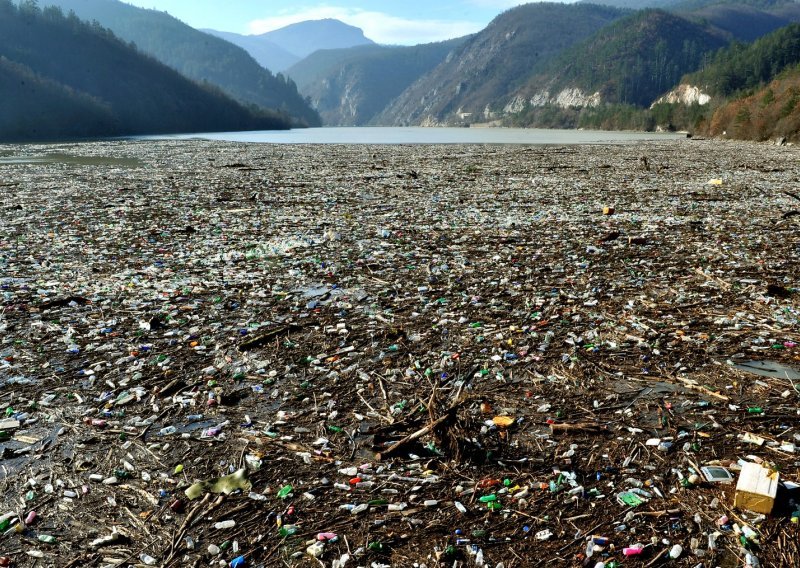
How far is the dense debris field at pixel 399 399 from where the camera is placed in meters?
3.62

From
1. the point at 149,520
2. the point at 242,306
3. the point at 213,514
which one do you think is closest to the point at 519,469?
the point at 213,514

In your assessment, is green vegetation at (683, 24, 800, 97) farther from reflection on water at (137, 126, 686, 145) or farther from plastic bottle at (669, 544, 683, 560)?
plastic bottle at (669, 544, 683, 560)

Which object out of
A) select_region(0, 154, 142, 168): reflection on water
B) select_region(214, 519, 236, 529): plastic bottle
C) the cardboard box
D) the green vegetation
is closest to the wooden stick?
the cardboard box

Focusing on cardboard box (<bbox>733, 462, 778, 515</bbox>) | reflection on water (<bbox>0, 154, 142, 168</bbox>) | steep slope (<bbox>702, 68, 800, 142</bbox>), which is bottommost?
cardboard box (<bbox>733, 462, 778, 515</bbox>)

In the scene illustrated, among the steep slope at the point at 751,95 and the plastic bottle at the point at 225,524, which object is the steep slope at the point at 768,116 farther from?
the plastic bottle at the point at 225,524

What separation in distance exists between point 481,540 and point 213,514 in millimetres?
1847

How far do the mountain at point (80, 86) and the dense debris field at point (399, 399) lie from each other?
136 meters

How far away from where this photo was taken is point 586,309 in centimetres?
784

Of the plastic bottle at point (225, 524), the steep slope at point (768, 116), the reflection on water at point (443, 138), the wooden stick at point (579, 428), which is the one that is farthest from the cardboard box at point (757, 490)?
the reflection on water at point (443, 138)

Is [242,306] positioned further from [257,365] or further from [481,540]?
[481,540]

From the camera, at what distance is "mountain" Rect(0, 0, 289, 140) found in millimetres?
129000

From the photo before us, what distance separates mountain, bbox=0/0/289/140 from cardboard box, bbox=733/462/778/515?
142629 millimetres

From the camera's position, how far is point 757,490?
3660 millimetres

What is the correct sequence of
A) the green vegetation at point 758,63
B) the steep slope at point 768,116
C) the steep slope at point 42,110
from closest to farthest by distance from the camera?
the steep slope at point 768,116, the steep slope at point 42,110, the green vegetation at point 758,63
